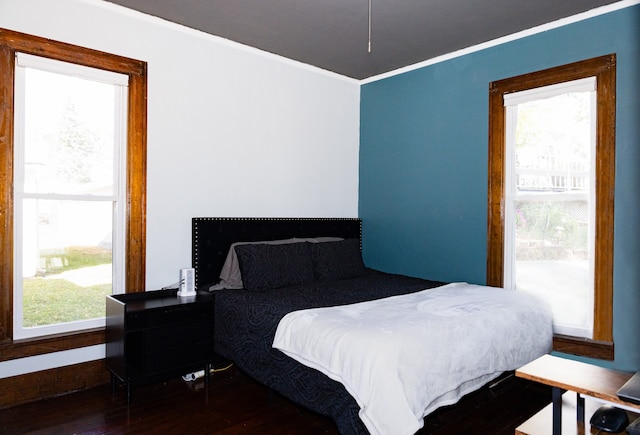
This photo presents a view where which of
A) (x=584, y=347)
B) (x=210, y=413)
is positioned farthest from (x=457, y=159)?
(x=210, y=413)

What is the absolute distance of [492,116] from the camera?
12.5 feet

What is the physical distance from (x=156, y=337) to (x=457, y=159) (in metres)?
2.99

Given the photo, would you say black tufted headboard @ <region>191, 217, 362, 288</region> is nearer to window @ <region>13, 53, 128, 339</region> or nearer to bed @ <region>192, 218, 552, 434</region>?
bed @ <region>192, 218, 552, 434</region>

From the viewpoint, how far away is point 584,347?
325 cm

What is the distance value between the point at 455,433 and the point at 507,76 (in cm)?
286

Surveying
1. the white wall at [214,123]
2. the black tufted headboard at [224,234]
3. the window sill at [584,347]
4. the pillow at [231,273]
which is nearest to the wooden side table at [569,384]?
the window sill at [584,347]

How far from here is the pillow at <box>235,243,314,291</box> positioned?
3.49 meters

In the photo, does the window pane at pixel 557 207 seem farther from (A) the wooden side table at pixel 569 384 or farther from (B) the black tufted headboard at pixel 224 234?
(B) the black tufted headboard at pixel 224 234

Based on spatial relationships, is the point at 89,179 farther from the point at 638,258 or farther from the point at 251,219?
the point at 638,258

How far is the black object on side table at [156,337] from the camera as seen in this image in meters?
2.90

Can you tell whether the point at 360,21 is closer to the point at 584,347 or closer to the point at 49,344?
the point at 584,347

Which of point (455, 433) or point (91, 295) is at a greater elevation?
point (91, 295)

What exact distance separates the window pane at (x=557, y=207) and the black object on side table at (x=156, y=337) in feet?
8.71

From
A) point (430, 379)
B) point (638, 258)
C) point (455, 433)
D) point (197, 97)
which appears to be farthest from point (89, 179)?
point (638, 258)
